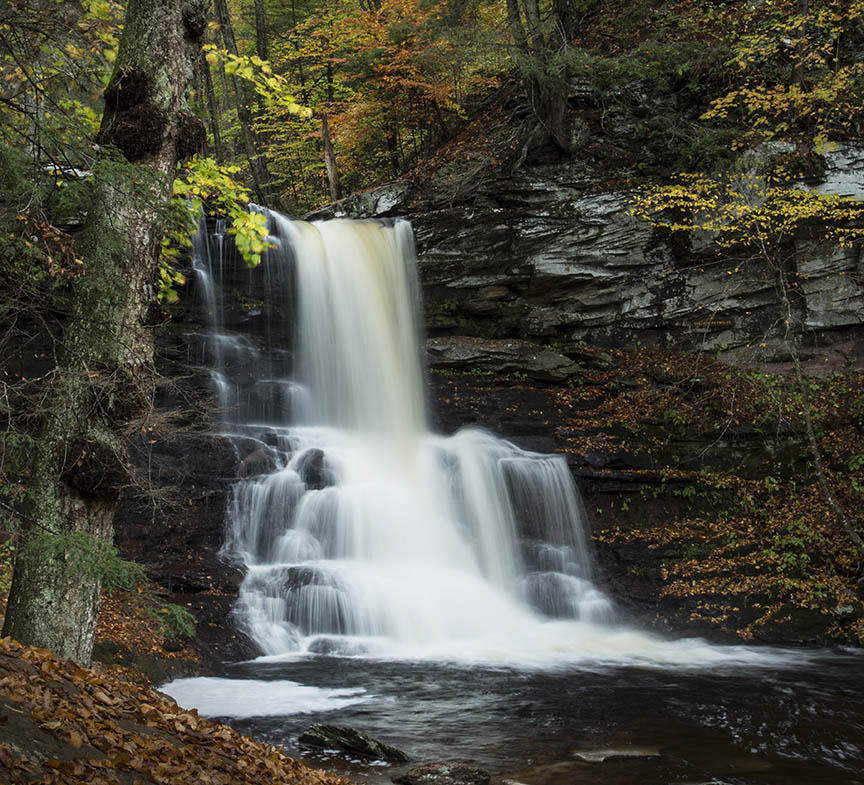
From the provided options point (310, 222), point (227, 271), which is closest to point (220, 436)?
point (227, 271)

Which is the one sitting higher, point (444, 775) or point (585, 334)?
point (585, 334)

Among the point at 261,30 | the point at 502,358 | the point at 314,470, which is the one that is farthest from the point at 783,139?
the point at 261,30

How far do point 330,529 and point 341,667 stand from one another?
2911 mm

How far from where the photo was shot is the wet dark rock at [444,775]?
5.32 meters

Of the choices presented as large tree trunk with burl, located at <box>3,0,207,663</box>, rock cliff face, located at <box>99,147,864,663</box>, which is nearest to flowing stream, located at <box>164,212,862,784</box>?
rock cliff face, located at <box>99,147,864,663</box>

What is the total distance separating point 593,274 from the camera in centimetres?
1683

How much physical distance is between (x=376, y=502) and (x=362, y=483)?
2.03ft

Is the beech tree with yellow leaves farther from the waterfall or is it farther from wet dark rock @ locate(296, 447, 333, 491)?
wet dark rock @ locate(296, 447, 333, 491)

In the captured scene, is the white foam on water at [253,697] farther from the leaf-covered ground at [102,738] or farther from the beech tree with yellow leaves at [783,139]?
the beech tree with yellow leaves at [783,139]

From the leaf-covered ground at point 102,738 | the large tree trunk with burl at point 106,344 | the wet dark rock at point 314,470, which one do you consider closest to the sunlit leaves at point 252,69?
the large tree trunk with burl at point 106,344

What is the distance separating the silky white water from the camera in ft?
33.6

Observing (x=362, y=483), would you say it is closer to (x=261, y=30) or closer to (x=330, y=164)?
(x=330, y=164)

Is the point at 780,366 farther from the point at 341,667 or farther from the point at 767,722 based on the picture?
the point at 341,667

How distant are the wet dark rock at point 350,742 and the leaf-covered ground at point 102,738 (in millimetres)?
960
